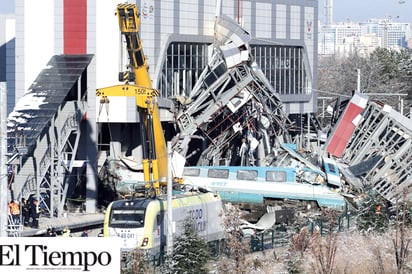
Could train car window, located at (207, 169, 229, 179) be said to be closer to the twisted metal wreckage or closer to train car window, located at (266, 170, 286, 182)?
train car window, located at (266, 170, 286, 182)

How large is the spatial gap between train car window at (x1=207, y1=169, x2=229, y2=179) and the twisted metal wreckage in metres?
2.29

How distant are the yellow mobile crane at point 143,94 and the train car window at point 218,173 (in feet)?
13.6

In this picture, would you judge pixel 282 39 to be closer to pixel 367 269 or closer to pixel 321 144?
pixel 321 144

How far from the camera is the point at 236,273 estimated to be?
2977 cm

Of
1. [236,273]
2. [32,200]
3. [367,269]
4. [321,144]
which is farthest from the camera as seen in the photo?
[321,144]

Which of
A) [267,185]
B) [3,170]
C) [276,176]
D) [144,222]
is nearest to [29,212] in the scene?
[144,222]

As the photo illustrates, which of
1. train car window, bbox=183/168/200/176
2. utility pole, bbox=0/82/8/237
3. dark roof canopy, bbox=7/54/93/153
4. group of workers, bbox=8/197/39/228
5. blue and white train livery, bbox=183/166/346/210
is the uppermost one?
dark roof canopy, bbox=7/54/93/153

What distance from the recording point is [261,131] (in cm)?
5206

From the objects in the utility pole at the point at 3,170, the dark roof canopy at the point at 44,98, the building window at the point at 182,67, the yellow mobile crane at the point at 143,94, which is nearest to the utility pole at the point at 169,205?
the yellow mobile crane at the point at 143,94

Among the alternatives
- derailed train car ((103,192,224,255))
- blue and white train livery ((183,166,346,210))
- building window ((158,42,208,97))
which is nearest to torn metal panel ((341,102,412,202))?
blue and white train livery ((183,166,346,210))

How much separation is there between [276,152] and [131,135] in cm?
602

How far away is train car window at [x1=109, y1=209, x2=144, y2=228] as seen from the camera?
34.4 meters

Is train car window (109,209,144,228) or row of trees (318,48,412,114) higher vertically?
row of trees (318,48,412,114)

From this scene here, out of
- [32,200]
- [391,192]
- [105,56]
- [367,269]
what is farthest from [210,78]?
[367,269]
